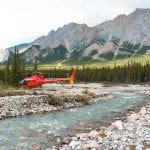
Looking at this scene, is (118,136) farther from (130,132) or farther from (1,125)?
(1,125)

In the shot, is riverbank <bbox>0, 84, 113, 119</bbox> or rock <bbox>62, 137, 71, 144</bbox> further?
riverbank <bbox>0, 84, 113, 119</bbox>

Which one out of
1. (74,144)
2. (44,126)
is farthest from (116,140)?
(44,126)

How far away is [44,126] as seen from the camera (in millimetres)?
34781

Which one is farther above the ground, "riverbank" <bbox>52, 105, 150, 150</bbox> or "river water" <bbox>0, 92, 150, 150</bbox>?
"riverbank" <bbox>52, 105, 150, 150</bbox>

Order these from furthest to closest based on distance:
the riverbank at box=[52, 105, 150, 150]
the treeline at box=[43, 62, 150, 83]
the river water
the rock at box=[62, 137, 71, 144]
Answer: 1. the treeline at box=[43, 62, 150, 83]
2. the river water
3. the rock at box=[62, 137, 71, 144]
4. the riverbank at box=[52, 105, 150, 150]

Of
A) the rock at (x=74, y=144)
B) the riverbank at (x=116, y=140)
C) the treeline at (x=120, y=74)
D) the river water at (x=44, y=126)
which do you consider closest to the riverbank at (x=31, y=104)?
the river water at (x=44, y=126)

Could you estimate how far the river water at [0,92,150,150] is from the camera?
27.3 meters

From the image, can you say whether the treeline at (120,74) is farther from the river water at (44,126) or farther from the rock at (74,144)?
the rock at (74,144)

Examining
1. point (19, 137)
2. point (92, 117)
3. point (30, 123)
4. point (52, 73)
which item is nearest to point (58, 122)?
point (30, 123)

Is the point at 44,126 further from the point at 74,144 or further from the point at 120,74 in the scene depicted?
the point at 120,74

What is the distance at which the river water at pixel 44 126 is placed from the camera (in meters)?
27.3

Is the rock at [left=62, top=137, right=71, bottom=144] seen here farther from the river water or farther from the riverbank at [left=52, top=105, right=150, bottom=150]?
the river water

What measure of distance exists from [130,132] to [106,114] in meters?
17.6

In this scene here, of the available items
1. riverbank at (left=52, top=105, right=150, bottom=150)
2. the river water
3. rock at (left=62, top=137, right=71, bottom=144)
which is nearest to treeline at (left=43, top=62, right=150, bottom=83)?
the river water
